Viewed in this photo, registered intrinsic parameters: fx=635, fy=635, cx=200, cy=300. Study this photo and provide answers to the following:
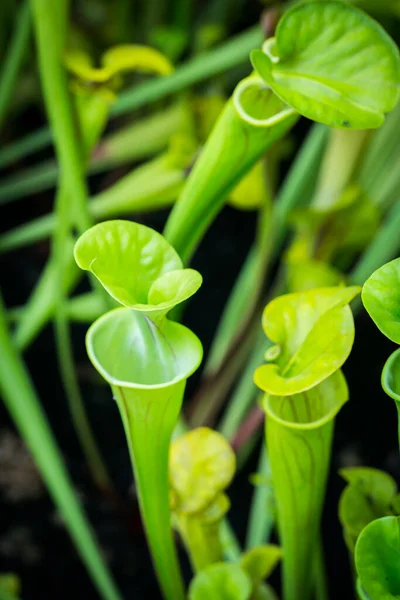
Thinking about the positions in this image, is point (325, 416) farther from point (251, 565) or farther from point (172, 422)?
point (251, 565)

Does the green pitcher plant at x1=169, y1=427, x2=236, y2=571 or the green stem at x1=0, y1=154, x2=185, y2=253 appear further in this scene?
the green stem at x1=0, y1=154, x2=185, y2=253

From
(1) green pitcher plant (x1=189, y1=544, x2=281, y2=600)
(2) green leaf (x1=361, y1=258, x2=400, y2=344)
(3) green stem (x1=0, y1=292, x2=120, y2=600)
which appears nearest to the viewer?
(2) green leaf (x1=361, y1=258, x2=400, y2=344)

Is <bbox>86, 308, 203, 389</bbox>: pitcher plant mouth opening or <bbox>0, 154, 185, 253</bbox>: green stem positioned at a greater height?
<bbox>86, 308, 203, 389</bbox>: pitcher plant mouth opening

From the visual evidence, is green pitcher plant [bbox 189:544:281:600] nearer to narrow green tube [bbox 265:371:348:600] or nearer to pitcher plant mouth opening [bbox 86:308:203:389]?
narrow green tube [bbox 265:371:348:600]

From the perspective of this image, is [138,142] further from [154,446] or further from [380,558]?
[380,558]

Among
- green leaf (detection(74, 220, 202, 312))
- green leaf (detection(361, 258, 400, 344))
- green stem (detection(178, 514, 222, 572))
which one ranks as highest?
green leaf (detection(74, 220, 202, 312))

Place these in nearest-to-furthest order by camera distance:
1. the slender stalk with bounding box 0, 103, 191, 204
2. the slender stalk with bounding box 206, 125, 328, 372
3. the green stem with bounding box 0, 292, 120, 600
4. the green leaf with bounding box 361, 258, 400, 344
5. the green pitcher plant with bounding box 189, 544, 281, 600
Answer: the green leaf with bounding box 361, 258, 400, 344 < the green pitcher plant with bounding box 189, 544, 281, 600 < the green stem with bounding box 0, 292, 120, 600 < the slender stalk with bounding box 206, 125, 328, 372 < the slender stalk with bounding box 0, 103, 191, 204

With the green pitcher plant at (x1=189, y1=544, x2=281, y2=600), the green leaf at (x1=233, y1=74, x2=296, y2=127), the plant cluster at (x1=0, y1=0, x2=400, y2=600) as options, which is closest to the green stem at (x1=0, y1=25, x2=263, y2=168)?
the plant cluster at (x1=0, y1=0, x2=400, y2=600)
